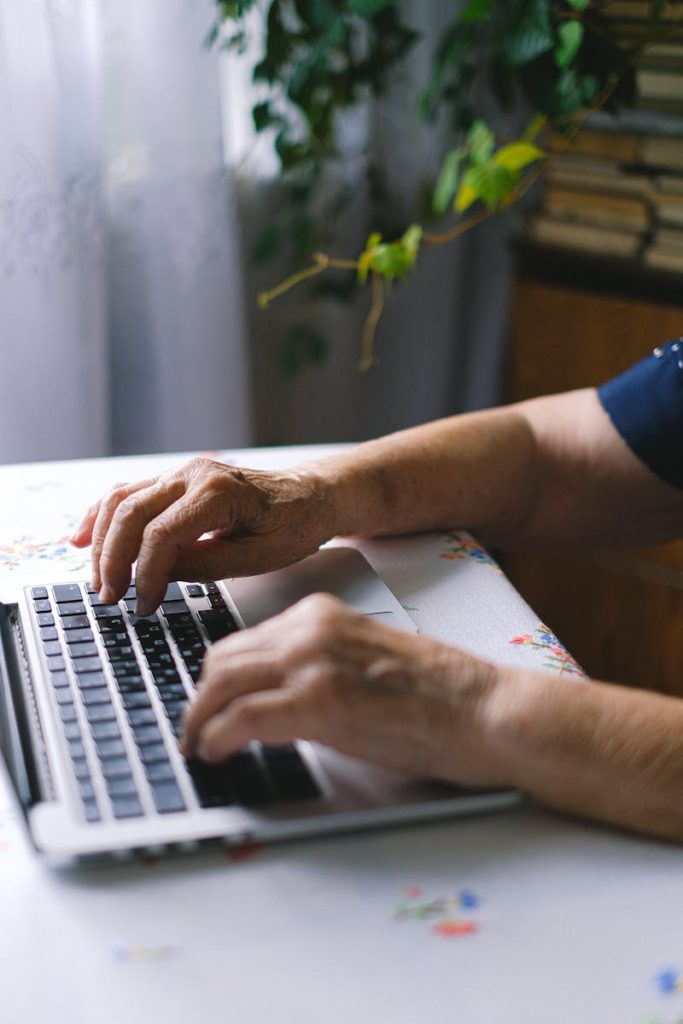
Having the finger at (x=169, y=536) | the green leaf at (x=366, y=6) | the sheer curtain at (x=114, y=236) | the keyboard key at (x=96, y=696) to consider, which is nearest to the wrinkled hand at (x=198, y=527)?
the finger at (x=169, y=536)

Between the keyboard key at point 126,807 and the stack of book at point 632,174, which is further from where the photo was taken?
the stack of book at point 632,174

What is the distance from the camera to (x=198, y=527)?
0.82m

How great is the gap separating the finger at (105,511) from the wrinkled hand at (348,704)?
24cm

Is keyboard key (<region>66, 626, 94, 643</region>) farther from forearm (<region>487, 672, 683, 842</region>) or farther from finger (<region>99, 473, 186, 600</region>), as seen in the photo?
forearm (<region>487, 672, 683, 842</region>)

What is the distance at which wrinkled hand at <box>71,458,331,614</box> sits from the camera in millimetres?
791

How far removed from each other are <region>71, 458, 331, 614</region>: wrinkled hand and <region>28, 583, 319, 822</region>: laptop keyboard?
0.7 inches

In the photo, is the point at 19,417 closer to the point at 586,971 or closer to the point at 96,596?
the point at 96,596

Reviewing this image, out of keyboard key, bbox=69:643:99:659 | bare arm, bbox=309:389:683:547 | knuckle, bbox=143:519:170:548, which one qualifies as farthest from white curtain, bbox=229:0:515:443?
keyboard key, bbox=69:643:99:659

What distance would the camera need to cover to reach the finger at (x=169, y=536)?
0.78 meters

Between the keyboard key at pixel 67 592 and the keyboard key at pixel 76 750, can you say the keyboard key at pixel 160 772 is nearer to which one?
the keyboard key at pixel 76 750

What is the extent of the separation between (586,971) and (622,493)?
0.65 meters

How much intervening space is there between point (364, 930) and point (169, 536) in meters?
0.35

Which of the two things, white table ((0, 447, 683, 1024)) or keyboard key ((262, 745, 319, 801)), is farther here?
keyboard key ((262, 745, 319, 801))

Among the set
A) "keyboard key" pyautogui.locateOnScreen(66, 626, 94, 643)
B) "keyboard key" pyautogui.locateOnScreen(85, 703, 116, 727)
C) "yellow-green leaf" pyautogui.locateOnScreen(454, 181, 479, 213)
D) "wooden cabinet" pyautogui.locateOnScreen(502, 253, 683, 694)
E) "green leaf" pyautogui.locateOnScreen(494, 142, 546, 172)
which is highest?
"green leaf" pyautogui.locateOnScreen(494, 142, 546, 172)
